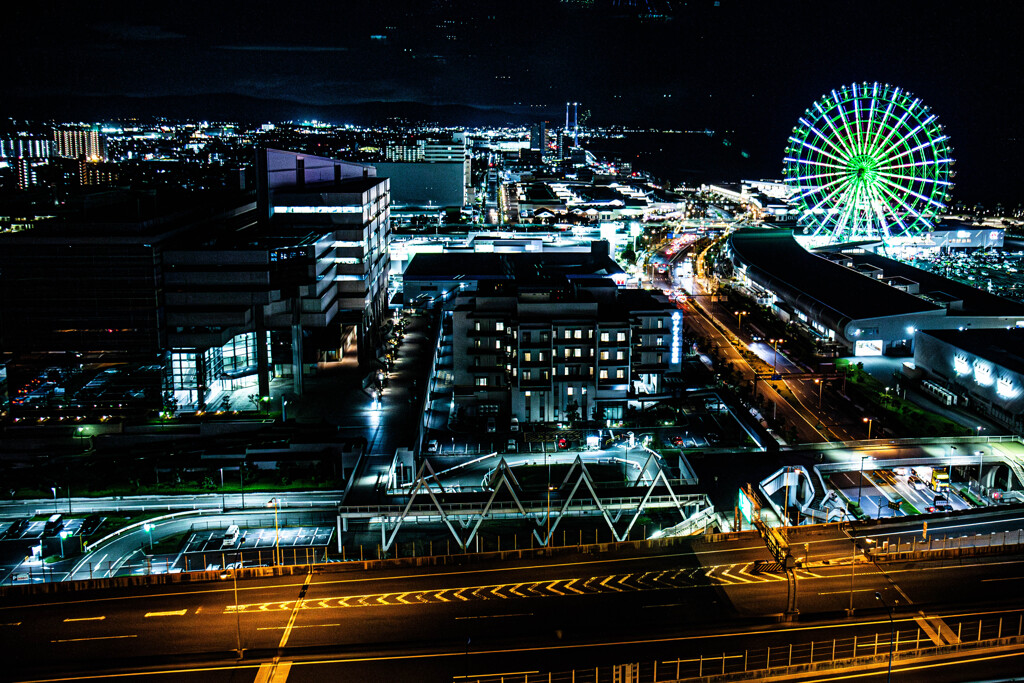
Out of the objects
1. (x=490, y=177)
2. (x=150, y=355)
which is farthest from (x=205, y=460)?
(x=490, y=177)

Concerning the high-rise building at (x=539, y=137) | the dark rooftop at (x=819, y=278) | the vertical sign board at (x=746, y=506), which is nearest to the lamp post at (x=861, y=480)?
the vertical sign board at (x=746, y=506)

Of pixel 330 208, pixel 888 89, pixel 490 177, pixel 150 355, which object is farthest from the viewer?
pixel 490 177

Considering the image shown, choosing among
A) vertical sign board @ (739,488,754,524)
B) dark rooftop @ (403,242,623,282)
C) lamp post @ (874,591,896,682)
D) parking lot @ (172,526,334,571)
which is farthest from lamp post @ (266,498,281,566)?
dark rooftop @ (403,242,623,282)

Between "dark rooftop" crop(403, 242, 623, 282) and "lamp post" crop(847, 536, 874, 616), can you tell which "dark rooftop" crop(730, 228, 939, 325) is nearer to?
"dark rooftop" crop(403, 242, 623, 282)

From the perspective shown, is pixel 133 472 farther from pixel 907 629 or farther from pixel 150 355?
pixel 907 629

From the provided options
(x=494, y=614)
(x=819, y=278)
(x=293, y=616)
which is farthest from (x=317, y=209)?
(x=819, y=278)

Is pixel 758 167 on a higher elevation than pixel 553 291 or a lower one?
higher

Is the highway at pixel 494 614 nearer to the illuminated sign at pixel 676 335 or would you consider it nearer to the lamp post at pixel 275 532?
the lamp post at pixel 275 532
